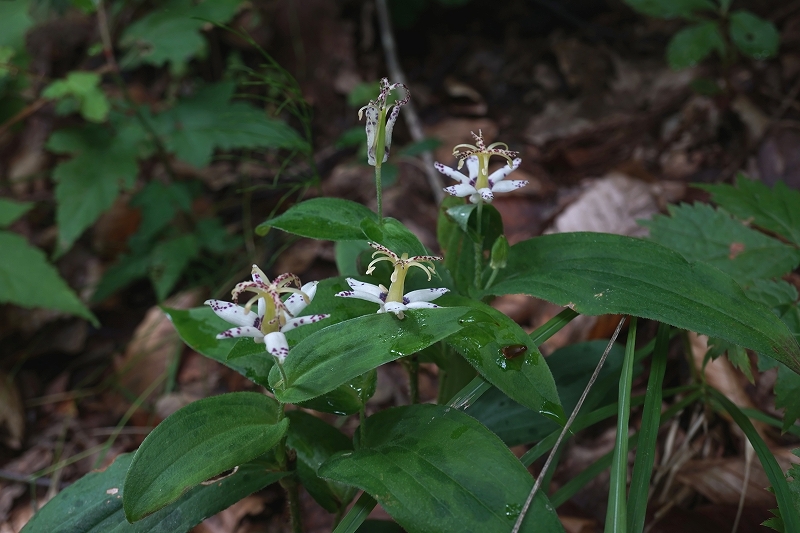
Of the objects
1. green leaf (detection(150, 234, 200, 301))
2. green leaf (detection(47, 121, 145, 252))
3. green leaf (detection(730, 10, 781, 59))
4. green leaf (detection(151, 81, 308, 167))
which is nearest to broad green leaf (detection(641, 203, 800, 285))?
green leaf (detection(730, 10, 781, 59))

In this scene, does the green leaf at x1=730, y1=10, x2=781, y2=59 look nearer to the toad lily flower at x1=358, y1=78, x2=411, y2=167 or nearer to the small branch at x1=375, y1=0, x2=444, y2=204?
the small branch at x1=375, y1=0, x2=444, y2=204

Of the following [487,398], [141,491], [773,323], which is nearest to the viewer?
[141,491]

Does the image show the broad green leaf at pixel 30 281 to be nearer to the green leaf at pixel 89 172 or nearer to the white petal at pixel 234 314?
the green leaf at pixel 89 172

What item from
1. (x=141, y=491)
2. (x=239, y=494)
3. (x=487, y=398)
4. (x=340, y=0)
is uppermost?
(x=340, y=0)

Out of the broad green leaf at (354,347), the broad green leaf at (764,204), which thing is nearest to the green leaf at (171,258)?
the broad green leaf at (354,347)

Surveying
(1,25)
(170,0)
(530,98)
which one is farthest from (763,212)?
(1,25)

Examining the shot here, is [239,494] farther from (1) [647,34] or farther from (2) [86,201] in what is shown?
(1) [647,34]

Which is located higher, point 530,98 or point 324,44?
point 324,44

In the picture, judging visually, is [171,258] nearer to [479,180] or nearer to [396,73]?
[396,73]
